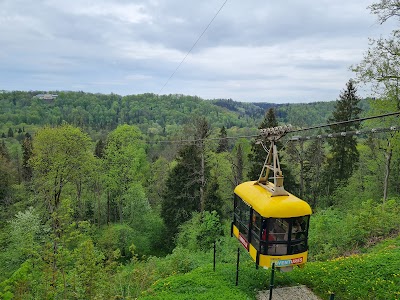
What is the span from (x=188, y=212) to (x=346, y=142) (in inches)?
693

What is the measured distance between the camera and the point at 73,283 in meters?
11.1

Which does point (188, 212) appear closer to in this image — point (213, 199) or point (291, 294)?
point (213, 199)

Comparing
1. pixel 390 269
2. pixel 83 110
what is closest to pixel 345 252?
pixel 390 269

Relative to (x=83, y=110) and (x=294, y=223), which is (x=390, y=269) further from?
(x=83, y=110)

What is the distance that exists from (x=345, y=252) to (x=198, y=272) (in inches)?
295

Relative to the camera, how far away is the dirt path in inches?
435

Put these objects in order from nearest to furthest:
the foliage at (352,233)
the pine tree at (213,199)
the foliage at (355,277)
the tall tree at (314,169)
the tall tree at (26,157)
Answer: the foliage at (355,277), the foliage at (352,233), the pine tree at (213,199), the tall tree at (314,169), the tall tree at (26,157)

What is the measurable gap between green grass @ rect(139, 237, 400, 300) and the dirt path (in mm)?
235

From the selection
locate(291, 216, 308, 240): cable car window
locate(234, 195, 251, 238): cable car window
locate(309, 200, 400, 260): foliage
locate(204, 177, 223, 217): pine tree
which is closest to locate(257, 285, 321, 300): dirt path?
locate(234, 195, 251, 238): cable car window

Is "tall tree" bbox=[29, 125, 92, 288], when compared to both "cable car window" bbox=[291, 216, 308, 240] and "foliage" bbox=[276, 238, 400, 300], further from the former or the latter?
"cable car window" bbox=[291, 216, 308, 240]

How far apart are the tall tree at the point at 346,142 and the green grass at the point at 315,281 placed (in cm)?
2082

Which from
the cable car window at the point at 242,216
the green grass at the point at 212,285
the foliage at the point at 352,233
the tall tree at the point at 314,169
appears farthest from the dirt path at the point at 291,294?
the tall tree at the point at 314,169

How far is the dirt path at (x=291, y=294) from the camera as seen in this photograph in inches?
A: 435

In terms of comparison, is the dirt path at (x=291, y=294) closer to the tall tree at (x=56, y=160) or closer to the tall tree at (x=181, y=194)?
the tall tree at (x=181, y=194)
